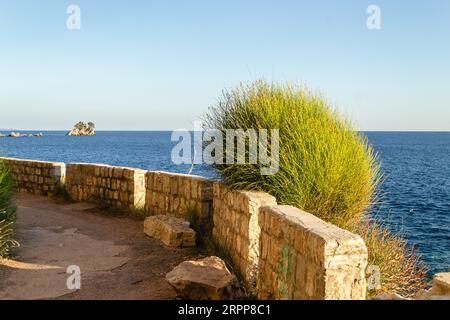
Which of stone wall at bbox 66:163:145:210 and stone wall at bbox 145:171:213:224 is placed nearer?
stone wall at bbox 145:171:213:224

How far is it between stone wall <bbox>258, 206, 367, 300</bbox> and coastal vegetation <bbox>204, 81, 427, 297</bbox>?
1.22m

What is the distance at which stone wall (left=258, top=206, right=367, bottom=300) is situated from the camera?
358cm

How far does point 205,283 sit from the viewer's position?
4910 mm

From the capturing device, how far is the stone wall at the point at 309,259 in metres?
3.58

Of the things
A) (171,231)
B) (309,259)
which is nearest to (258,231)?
(309,259)

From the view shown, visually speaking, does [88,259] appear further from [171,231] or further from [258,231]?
[258,231]

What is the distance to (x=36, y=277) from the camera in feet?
20.2

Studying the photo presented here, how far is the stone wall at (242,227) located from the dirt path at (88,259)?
91cm

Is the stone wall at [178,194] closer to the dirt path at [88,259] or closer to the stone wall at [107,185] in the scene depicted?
the stone wall at [107,185]

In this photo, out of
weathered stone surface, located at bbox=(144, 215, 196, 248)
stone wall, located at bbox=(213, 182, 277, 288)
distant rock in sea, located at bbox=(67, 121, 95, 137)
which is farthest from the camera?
distant rock in sea, located at bbox=(67, 121, 95, 137)

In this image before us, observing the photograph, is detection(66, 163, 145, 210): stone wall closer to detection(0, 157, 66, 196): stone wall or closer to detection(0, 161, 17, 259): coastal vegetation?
detection(0, 157, 66, 196): stone wall

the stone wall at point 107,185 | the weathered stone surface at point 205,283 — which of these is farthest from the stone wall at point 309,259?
the stone wall at point 107,185

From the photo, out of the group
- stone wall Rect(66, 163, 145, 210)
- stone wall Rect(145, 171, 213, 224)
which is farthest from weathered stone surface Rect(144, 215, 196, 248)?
stone wall Rect(66, 163, 145, 210)

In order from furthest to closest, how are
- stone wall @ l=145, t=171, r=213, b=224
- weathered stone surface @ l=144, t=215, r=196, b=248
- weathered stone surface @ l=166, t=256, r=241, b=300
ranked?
stone wall @ l=145, t=171, r=213, b=224 < weathered stone surface @ l=144, t=215, r=196, b=248 < weathered stone surface @ l=166, t=256, r=241, b=300
